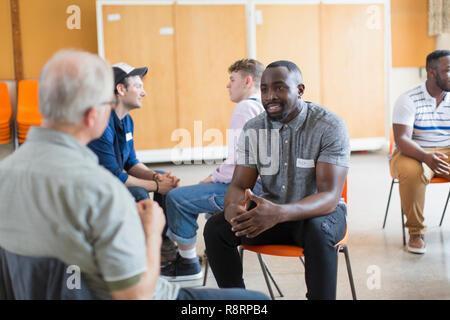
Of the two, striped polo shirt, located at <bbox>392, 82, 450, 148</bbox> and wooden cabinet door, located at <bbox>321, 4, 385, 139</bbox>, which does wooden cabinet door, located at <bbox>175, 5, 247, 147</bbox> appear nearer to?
wooden cabinet door, located at <bbox>321, 4, 385, 139</bbox>

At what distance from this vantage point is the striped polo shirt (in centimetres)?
322

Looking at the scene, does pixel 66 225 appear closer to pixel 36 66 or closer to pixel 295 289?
pixel 295 289

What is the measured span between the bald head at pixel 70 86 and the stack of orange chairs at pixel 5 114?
5284 millimetres

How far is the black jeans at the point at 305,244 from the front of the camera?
184 centimetres

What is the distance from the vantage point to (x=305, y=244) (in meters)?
1.90

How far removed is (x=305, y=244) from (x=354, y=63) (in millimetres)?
5482

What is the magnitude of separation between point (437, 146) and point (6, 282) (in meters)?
2.98

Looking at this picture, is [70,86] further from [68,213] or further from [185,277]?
[185,277]

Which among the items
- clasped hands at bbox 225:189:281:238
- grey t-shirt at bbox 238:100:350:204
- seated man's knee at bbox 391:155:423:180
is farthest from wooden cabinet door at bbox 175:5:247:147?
clasped hands at bbox 225:189:281:238

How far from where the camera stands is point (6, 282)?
3.56 feet

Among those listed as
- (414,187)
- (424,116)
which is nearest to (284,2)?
(424,116)

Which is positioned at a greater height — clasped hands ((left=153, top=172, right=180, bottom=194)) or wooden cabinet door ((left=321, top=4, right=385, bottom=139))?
wooden cabinet door ((left=321, top=4, right=385, bottom=139))

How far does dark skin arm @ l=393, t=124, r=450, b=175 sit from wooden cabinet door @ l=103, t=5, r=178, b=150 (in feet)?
12.5
